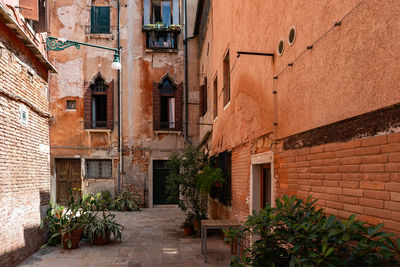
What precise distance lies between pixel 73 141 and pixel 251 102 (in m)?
10.6

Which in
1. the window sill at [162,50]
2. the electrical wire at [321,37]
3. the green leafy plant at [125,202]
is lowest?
the green leafy plant at [125,202]

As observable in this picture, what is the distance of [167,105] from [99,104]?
322 cm

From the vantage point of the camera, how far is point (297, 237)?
6.84 ft

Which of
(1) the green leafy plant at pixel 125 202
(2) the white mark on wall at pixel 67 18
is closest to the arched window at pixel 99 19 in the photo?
(2) the white mark on wall at pixel 67 18

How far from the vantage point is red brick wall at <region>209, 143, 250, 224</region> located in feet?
18.2

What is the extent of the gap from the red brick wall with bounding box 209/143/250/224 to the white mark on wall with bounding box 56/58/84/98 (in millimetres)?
9679

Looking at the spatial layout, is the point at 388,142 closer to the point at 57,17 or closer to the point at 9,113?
the point at 9,113

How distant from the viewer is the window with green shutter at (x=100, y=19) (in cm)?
1385

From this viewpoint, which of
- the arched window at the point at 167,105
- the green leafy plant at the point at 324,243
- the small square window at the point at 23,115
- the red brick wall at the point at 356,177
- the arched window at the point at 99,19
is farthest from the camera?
the arched window at the point at 167,105

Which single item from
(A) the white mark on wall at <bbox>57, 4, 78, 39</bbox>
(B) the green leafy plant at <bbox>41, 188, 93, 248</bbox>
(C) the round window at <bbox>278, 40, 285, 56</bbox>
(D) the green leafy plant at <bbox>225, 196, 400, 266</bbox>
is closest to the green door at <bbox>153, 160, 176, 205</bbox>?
(B) the green leafy plant at <bbox>41, 188, 93, 248</bbox>

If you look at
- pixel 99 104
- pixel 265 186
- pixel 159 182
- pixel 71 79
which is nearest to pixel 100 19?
pixel 71 79

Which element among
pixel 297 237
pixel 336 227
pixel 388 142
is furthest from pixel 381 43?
pixel 297 237

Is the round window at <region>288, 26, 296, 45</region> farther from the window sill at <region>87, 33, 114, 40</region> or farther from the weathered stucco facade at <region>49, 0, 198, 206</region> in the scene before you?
the window sill at <region>87, 33, 114, 40</region>

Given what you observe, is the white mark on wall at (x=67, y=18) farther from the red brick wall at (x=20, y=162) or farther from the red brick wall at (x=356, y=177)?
the red brick wall at (x=356, y=177)
